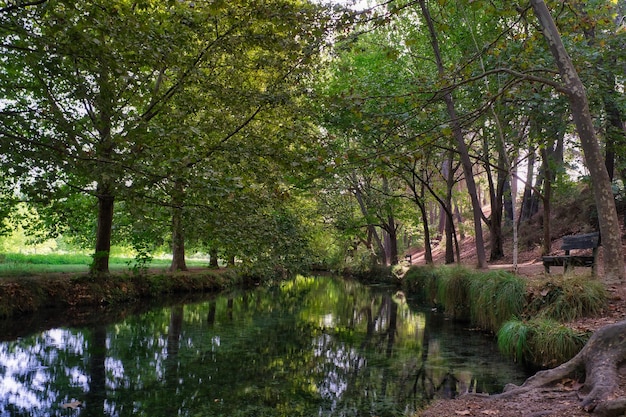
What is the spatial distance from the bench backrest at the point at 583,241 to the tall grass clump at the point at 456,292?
3.27 metres

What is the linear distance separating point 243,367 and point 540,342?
5149 millimetres

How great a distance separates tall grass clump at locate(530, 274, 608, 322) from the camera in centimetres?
785

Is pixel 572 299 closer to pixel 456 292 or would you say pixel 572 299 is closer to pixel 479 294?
pixel 479 294

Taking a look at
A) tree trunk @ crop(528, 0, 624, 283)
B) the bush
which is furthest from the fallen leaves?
the bush

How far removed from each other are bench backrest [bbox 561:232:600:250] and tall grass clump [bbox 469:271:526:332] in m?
1.36

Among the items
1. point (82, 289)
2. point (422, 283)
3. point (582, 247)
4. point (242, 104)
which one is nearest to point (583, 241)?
point (582, 247)

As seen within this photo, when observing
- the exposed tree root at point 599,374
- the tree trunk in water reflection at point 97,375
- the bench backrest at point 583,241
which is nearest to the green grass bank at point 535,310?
the bench backrest at point 583,241

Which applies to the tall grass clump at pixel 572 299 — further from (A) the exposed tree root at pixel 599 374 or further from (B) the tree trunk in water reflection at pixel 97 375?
(B) the tree trunk in water reflection at pixel 97 375

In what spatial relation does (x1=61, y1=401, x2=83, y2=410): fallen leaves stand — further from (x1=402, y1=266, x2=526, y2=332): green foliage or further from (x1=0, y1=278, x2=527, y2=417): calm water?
(x1=402, y1=266, x2=526, y2=332): green foliage

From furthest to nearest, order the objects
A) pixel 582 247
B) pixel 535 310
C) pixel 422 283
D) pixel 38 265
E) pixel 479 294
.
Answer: pixel 422 283 → pixel 38 265 → pixel 479 294 → pixel 582 247 → pixel 535 310

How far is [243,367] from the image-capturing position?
348 inches

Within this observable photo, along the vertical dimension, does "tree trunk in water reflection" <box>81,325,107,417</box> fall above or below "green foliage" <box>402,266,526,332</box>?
below

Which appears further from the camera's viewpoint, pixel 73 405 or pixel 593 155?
pixel 593 155

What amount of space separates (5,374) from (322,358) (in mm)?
5615
